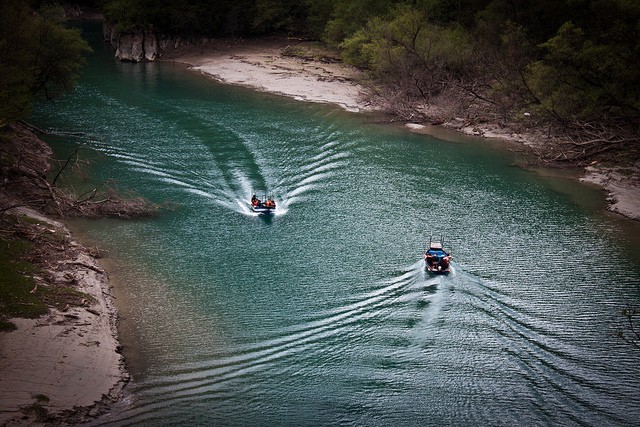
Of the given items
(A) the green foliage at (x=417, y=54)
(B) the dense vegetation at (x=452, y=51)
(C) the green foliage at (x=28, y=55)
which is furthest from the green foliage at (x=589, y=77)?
(C) the green foliage at (x=28, y=55)

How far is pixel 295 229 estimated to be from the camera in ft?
101

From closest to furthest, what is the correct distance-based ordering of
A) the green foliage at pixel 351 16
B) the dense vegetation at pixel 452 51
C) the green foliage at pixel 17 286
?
the green foliage at pixel 17 286 → the dense vegetation at pixel 452 51 → the green foliage at pixel 351 16

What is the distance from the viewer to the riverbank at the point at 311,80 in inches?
1470

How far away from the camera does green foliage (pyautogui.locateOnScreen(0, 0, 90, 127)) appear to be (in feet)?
108

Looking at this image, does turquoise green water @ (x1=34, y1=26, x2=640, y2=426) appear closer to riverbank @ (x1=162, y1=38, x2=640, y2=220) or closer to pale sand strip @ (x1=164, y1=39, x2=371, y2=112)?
riverbank @ (x1=162, y1=38, x2=640, y2=220)

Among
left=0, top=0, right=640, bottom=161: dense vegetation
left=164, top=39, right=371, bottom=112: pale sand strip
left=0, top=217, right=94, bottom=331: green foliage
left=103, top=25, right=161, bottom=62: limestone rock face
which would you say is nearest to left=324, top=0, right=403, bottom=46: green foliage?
left=0, top=0, right=640, bottom=161: dense vegetation

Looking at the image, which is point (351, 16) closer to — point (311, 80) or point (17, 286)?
point (311, 80)

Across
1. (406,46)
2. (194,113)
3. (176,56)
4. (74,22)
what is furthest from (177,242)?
(74,22)

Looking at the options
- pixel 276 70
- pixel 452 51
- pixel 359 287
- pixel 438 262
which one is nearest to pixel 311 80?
pixel 276 70

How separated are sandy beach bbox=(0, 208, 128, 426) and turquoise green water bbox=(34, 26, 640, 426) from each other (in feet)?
2.45

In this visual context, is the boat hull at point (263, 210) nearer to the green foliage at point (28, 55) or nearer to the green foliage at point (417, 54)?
the green foliage at point (28, 55)

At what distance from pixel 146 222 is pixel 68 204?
11.8 ft

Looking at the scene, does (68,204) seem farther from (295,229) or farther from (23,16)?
(23,16)

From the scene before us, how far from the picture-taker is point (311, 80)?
207ft
